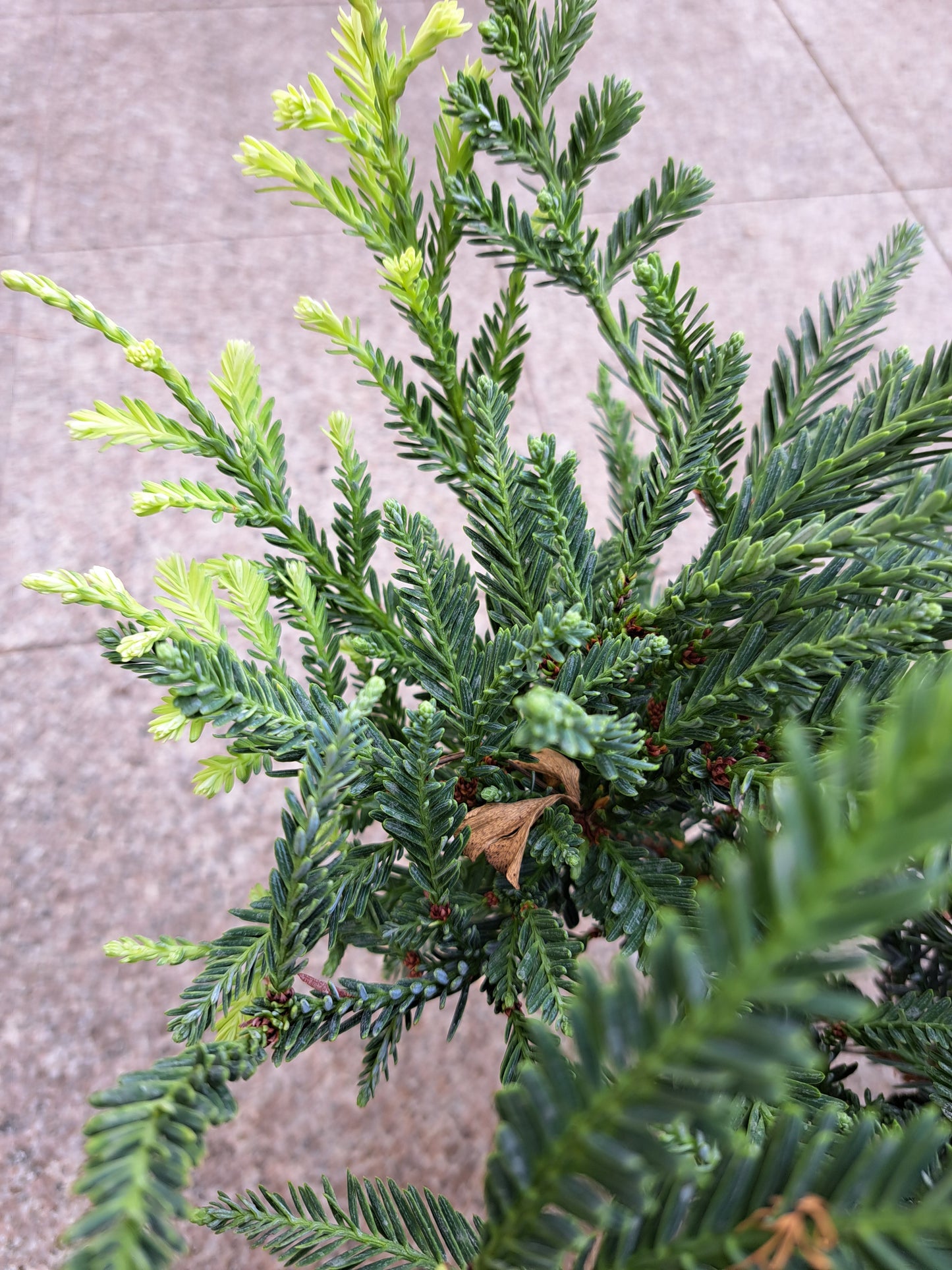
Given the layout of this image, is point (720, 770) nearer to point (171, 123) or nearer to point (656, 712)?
point (656, 712)

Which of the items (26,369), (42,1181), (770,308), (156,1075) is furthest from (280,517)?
(770,308)

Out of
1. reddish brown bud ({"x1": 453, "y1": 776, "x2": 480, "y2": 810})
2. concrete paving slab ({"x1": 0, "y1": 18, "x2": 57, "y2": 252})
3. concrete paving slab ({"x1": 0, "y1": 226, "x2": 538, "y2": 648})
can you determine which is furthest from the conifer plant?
concrete paving slab ({"x1": 0, "y1": 18, "x2": 57, "y2": 252})

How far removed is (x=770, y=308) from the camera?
1124 mm

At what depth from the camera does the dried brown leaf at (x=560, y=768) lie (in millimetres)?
342

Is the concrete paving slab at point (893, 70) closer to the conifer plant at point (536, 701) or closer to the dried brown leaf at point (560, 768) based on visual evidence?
the conifer plant at point (536, 701)

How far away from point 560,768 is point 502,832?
0.12ft

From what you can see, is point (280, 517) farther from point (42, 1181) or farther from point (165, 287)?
point (165, 287)

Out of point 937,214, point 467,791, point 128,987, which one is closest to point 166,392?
point 128,987

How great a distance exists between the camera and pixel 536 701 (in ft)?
0.71

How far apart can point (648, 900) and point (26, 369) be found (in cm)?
102

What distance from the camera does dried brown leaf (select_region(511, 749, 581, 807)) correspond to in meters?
0.34

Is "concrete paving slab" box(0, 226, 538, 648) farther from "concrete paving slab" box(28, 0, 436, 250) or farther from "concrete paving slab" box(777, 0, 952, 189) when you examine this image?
"concrete paving slab" box(777, 0, 952, 189)

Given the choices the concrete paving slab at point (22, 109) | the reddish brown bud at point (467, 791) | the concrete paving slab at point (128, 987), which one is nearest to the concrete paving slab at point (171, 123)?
the concrete paving slab at point (22, 109)

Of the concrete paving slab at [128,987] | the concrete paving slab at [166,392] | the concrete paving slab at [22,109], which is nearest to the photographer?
the concrete paving slab at [128,987]
